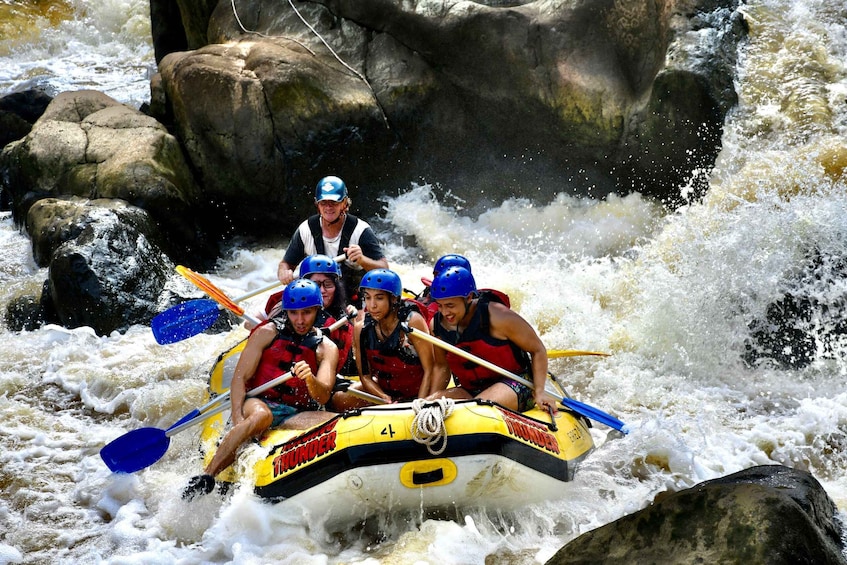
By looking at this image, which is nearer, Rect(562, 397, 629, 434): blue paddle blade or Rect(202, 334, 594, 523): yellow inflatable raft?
Rect(202, 334, 594, 523): yellow inflatable raft

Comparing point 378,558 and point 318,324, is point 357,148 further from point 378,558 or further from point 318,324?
point 378,558

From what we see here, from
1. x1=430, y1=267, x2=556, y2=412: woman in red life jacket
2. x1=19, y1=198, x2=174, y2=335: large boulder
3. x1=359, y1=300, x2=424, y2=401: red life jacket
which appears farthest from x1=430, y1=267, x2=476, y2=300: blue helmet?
x1=19, y1=198, x2=174, y2=335: large boulder

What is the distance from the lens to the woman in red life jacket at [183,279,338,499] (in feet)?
16.8

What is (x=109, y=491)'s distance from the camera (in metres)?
5.54

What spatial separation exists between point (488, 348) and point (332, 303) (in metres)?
1.25

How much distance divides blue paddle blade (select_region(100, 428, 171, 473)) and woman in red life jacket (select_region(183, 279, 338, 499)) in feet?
2.06

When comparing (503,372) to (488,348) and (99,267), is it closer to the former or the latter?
(488,348)

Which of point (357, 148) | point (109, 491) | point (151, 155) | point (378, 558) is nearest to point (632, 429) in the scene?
point (378, 558)

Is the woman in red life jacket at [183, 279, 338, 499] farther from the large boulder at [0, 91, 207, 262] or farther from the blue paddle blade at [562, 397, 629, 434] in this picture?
the large boulder at [0, 91, 207, 262]

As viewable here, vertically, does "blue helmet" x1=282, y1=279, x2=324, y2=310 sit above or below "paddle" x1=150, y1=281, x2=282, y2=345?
above

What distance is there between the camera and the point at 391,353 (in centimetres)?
532

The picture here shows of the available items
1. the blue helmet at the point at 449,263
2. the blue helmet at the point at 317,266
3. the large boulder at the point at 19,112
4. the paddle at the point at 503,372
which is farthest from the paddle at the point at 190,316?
the large boulder at the point at 19,112

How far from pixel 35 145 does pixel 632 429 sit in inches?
276

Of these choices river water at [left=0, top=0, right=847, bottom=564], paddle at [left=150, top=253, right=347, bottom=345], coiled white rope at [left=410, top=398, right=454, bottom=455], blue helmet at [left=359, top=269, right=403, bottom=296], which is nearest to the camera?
coiled white rope at [left=410, top=398, right=454, bottom=455]
